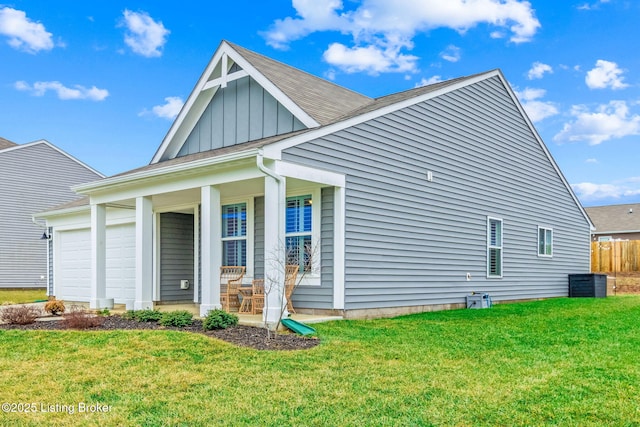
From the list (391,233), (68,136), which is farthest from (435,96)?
(68,136)

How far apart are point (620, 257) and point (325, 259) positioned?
61.0 feet

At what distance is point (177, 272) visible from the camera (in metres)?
13.7

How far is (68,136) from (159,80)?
9.25 meters

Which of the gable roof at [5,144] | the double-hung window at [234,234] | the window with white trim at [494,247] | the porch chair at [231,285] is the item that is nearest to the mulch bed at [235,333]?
the porch chair at [231,285]

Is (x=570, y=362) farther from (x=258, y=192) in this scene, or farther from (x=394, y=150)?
(x=258, y=192)

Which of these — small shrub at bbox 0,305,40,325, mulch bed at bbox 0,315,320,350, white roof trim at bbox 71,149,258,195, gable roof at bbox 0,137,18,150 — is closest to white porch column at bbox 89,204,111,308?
white roof trim at bbox 71,149,258,195

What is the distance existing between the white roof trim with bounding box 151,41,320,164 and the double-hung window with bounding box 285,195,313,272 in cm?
145

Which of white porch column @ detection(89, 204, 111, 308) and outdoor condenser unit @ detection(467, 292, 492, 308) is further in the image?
outdoor condenser unit @ detection(467, 292, 492, 308)

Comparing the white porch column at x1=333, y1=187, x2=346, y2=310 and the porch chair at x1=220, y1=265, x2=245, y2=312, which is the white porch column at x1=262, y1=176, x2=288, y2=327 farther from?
the porch chair at x1=220, y1=265, x2=245, y2=312

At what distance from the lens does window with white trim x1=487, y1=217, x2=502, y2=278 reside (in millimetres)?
13938

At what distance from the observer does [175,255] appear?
13.6 meters

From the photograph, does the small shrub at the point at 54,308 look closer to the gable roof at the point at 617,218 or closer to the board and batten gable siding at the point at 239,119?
the board and batten gable siding at the point at 239,119

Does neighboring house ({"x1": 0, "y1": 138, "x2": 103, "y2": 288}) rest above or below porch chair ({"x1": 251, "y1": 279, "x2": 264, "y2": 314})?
above

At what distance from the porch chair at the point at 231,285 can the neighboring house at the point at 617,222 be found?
88.0ft
